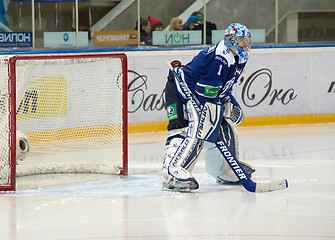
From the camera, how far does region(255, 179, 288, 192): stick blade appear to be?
550 cm

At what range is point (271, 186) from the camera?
219 inches

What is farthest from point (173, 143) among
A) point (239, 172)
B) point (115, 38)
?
point (115, 38)

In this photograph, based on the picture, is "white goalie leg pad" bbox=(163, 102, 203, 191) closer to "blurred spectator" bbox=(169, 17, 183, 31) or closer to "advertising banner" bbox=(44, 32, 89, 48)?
"advertising banner" bbox=(44, 32, 89, 48)

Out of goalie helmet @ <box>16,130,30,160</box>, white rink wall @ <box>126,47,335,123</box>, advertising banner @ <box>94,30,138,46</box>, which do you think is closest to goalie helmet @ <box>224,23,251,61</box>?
goalie helmet @ <box>16,130,30,160</box>

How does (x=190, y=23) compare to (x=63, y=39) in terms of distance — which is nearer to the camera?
(x=63, y=39)

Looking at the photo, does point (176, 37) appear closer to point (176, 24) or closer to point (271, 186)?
point (176, 24)

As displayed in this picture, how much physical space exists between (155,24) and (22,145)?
356cm

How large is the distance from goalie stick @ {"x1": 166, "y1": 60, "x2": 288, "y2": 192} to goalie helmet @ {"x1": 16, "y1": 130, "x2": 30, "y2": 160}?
1.38m

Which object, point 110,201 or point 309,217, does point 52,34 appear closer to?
point 110,201

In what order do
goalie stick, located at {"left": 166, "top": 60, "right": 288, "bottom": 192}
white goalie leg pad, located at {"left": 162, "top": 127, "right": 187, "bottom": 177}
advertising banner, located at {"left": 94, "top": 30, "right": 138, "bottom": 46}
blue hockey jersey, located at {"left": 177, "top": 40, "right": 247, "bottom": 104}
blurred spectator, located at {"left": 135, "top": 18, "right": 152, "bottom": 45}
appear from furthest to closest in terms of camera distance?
blurred spectator, located at {"left": 135, "top": 18, "right": 152, "bottom": 45} < advertising banner, located at {"left": 94, "top": 30, "right": 138, "bottom": 46} < white goalie leg pad, located at {"left": 162, "top": 127, "right": 187, "bottom": 177} < goalie stick, located at {"left": 166, "top": 60, "right": 288, "bottom": 192} < blue hockey jersey, located at {"left": 177, "top": 40, "right": 247, "bottom": 104}

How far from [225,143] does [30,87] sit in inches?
77.2

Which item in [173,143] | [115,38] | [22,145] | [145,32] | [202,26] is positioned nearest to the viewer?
[173,143]

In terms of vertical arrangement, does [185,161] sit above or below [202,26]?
below

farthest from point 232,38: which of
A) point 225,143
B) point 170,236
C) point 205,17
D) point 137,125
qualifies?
point 205,17
